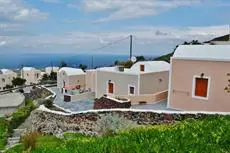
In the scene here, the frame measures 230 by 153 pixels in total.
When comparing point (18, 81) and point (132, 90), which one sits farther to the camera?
point (18, 81)

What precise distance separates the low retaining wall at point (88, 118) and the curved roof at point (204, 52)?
3650 mm

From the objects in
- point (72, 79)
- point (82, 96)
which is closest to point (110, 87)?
point (82, 96)

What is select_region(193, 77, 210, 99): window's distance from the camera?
16.3 meters

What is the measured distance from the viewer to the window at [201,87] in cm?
1633

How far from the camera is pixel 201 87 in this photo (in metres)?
16.6

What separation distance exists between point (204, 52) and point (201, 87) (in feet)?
6.30

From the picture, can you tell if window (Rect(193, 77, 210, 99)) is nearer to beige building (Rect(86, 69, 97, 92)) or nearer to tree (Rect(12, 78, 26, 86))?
beige building (Rect(86, 69, 97, 92))

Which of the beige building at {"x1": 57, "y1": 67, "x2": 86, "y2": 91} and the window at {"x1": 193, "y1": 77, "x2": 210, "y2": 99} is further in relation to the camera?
the beige building at {"x1": 57, "y1": 67, "x2": 86, "y2": 91}

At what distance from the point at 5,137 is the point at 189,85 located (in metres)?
11.0

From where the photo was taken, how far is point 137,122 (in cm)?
1470

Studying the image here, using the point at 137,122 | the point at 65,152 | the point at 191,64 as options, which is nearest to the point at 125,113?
the point at 137,122

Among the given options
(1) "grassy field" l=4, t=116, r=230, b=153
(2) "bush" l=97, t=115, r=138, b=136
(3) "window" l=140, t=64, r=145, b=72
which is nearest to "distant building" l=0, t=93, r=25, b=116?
(3) "window" l=140, t=64, r=145, b=72

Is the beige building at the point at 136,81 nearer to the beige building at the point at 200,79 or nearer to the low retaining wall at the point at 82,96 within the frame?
the low retaining wall at the point at 82,96

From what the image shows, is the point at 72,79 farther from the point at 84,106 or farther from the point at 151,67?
the point at 151,67
